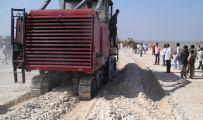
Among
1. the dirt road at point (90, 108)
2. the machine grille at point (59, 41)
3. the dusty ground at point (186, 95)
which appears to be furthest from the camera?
the machine grille at point (59, 41)

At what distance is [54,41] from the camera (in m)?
6.98

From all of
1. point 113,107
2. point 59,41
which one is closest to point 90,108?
point 113,107

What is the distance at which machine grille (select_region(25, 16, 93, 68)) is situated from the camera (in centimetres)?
690

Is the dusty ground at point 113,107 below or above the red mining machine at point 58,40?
below

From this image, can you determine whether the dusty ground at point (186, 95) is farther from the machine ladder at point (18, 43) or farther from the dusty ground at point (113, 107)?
the machine ladder at point (18, 43)

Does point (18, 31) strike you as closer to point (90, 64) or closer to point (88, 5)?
point (90, 64)

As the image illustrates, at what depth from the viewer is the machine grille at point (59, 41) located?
6902 mm

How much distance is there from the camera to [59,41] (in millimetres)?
6973

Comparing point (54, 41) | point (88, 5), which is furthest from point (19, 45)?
point (88, 5)

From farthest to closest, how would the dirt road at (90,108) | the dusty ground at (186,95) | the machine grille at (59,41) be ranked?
the machine grille at (59,41)
the dusty ground at (186,95)
the dirt road at (90,108)

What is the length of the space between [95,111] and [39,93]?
255cm

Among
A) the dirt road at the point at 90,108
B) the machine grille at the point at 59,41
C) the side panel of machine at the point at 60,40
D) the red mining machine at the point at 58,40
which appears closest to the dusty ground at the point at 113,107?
the dirt road at the point at 90,108

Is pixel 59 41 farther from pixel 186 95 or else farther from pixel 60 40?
pixel 186 95

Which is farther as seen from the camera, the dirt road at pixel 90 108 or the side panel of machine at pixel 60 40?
the side panel of machine at pixel 60 40
